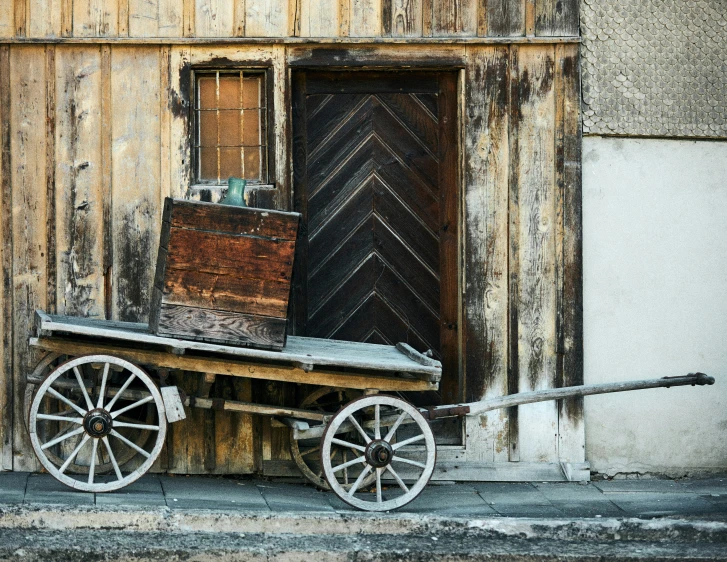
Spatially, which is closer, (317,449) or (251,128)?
(317,449)

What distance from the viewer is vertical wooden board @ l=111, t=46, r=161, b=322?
6789 millimetres

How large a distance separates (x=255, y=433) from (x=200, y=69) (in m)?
2.49

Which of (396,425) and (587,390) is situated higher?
(587,390)

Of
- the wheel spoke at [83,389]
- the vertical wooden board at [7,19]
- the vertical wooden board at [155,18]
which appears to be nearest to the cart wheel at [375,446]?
the wheel spoke at [83,389]

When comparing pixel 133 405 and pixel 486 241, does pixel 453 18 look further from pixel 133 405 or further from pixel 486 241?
pixel 133 405

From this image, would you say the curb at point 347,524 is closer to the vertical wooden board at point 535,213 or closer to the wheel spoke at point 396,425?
the wheel spoke at point 396,425

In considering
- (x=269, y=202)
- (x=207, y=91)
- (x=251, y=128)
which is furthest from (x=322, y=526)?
(x=207, y=91)

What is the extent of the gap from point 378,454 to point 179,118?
262cm

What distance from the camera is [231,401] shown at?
6.28m

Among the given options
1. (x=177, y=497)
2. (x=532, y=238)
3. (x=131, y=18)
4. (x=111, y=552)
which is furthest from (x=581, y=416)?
(x=131, y=18)

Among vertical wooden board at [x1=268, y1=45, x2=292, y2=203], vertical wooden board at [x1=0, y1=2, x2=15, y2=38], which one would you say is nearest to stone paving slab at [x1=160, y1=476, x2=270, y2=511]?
vertical wooden board at [x1=268, y1=45, x2=292, y2=203]

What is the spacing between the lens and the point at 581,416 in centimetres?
712

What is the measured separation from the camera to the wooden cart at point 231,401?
5.86m

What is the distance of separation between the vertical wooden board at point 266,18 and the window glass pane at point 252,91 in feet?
1.02
